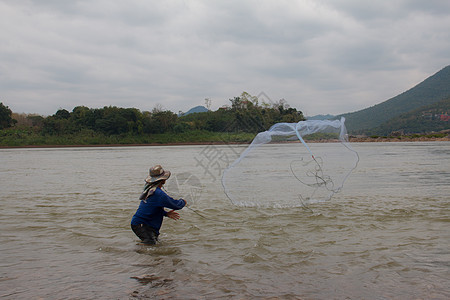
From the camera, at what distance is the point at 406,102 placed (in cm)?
16400

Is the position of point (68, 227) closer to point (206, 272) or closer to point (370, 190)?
point (206, 272)

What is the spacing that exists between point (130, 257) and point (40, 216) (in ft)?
15.2

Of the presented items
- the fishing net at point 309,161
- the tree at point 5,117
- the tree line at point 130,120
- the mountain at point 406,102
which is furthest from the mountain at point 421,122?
the fishing net at point 309,161

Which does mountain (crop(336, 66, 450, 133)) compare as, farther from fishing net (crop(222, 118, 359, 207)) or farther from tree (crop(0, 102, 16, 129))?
fishing net (crop(222, 118, 359, 207))

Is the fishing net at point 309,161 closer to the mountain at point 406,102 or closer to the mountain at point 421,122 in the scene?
the mountain at point 421,122

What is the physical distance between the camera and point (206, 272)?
17.9 ft

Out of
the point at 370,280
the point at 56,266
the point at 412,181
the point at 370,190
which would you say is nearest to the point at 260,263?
the point at 370,280

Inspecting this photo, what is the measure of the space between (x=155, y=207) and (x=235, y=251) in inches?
63.7

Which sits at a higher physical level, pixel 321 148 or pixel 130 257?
pixel 321 148

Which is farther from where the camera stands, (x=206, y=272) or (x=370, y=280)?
(x=206, y=272)

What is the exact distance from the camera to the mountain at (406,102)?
152m

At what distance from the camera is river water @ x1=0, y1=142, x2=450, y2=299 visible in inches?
187

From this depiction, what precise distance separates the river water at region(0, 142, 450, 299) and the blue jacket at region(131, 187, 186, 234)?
533 mm

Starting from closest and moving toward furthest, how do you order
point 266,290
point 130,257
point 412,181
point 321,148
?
point 266,290
point 130,257
point 321,148
point 412,181
